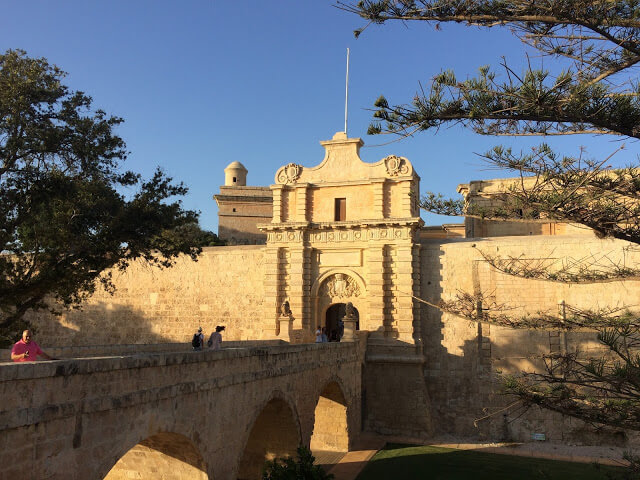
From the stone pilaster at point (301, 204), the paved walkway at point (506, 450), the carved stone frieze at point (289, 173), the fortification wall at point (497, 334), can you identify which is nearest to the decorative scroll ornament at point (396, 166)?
the fortification wall at point (497, 334)

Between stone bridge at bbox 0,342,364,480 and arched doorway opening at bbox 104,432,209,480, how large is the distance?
2 cm

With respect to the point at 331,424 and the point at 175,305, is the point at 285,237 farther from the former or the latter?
the point at 331,424

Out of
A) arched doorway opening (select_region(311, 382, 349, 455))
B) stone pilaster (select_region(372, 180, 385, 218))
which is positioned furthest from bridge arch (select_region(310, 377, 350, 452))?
stone pilaster (select_region(372, 180, 385, 218))

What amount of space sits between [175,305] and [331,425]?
9217 mm

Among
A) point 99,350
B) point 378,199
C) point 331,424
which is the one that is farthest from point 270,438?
point 378,199

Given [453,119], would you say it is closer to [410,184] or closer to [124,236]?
[124,236]

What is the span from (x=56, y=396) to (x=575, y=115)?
6393mm

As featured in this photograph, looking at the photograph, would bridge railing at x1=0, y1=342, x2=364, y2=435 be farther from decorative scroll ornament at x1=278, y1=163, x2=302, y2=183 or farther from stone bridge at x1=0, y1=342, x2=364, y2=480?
decorative scroll ornament at x1=278, y1=163, x2=302, y2=183

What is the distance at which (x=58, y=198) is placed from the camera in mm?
11781

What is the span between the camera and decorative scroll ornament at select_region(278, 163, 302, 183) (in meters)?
21.1

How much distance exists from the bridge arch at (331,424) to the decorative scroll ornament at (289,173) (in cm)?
837

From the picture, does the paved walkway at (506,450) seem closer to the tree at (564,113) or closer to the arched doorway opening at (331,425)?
the arched doorway opening at (331,425)

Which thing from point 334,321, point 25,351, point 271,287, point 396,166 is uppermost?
point 396,166

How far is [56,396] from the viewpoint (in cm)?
589
